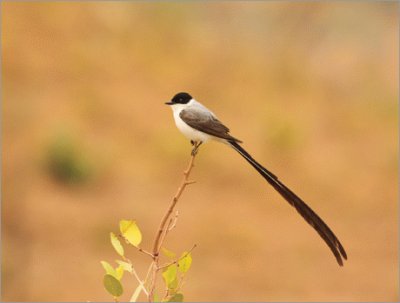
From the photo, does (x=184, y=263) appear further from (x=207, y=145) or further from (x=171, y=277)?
(x=207, y=145)

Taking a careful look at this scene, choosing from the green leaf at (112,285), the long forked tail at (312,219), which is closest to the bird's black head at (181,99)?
the long forked tail at (312,219)

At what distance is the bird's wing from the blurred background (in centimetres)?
457

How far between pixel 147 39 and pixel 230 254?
550cm

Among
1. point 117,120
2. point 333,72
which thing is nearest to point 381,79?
point 333,72

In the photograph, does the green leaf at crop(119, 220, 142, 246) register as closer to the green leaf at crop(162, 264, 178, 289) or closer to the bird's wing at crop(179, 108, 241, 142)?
the green leaf at crop(162, 264, 178, 289)

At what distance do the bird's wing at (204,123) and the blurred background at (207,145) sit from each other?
4572 mm

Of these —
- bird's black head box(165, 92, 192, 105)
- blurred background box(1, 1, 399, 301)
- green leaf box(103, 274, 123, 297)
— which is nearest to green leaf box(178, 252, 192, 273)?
green leaf box(103, 274, 123, 297)

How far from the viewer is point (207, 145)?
9.85 metres

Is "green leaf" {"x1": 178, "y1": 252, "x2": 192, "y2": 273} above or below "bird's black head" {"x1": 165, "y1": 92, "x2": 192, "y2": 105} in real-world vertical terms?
below

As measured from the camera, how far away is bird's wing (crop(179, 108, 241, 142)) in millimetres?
2352

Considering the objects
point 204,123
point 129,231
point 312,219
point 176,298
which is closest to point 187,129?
point 204,123

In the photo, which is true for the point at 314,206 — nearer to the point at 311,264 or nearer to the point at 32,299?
the point at 311,264

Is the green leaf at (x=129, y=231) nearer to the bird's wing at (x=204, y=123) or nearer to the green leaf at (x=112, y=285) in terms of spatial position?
the green leaf at (x=112, y=285)

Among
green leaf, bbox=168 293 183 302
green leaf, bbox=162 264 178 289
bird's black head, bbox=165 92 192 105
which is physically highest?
bird's black head, bbox=165 92 192 105
